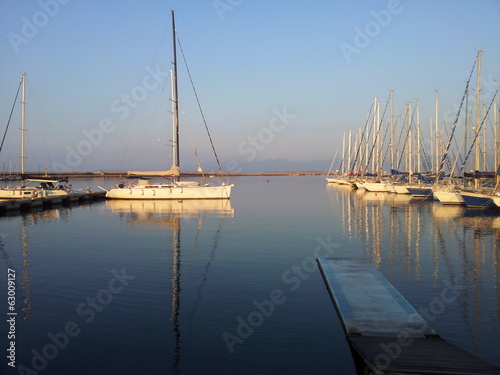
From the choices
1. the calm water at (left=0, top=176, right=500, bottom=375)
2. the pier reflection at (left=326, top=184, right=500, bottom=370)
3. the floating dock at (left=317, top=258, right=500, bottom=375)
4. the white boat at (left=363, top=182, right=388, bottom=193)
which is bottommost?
the calm water at (left=0, top=176, right=500, bottom=375)

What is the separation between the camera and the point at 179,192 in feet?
166

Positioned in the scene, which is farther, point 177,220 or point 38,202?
point 38,202

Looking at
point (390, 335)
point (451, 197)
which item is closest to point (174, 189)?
point (451, 197)

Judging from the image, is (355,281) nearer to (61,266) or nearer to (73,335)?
(73,335)

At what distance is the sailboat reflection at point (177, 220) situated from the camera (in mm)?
11602

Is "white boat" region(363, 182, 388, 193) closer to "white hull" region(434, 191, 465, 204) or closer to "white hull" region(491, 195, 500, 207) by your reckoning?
"white hull" region(434, 191, 465, 204)

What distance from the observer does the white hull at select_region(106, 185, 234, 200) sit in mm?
50219

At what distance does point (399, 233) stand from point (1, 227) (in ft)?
81.4

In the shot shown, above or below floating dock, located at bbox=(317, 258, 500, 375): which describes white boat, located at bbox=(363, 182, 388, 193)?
above

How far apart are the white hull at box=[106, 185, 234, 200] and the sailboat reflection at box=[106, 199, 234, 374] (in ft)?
3.03

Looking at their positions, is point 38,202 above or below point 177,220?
above

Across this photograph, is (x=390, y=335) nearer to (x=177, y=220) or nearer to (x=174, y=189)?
(x=177, y=220)

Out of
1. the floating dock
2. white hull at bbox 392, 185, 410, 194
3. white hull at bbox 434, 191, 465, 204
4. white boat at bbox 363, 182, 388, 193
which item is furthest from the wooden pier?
white boat at bbox 363, 182, 388, 193

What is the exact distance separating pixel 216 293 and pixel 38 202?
35.3 metres
